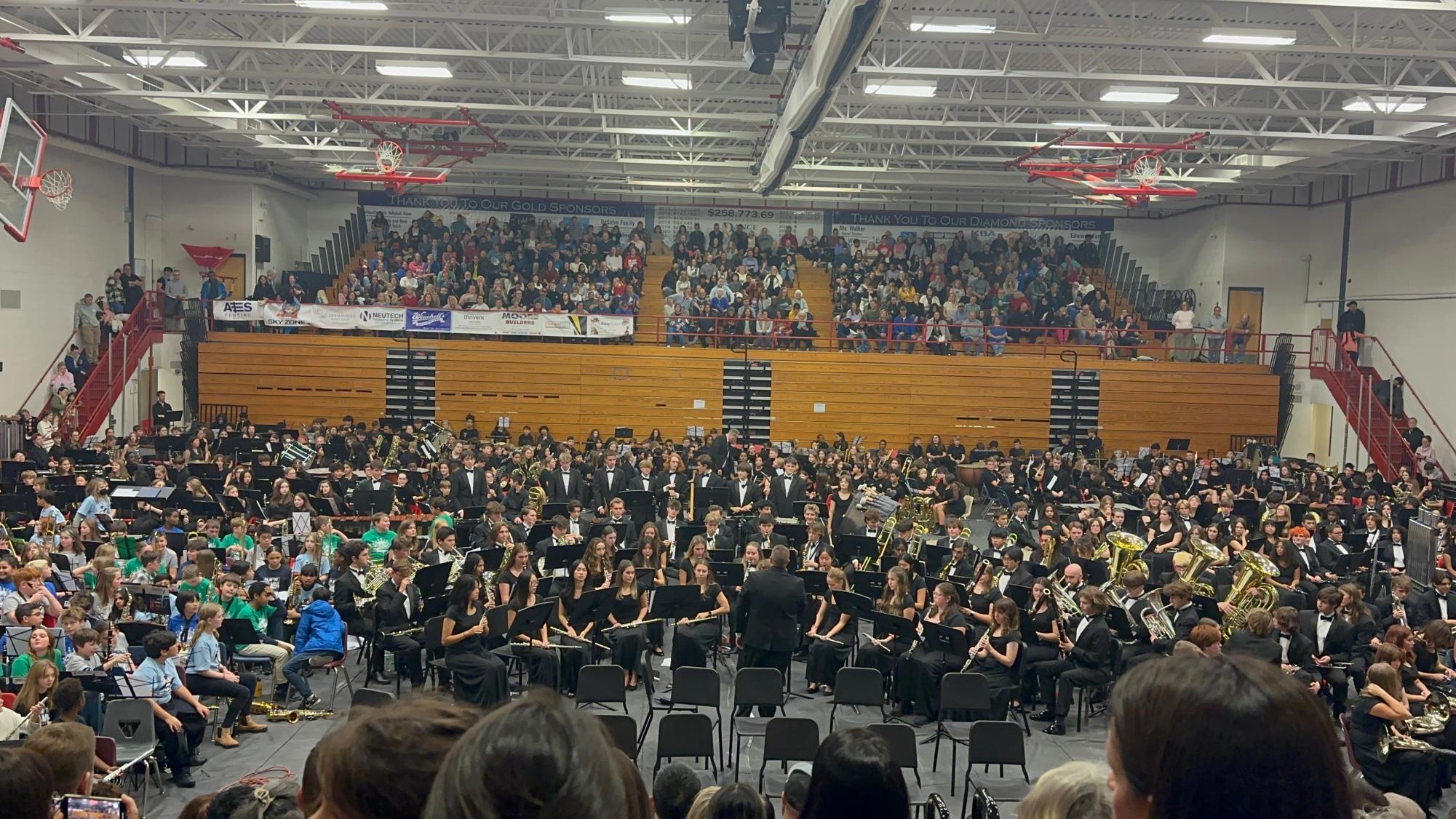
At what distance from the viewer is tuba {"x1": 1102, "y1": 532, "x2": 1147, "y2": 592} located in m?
15.0

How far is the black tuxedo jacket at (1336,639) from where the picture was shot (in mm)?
12250

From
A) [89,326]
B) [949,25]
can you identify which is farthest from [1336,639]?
[89,326]

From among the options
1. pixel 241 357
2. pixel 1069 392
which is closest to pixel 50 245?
pixel 241 357

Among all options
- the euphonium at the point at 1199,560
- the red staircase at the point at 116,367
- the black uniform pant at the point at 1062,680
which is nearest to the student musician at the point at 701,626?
the black uniform pant at the point at 1062,680

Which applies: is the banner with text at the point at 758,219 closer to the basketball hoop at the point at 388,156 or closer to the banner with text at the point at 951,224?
the banner with text at the point at 951,224

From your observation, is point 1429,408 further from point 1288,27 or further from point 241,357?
point 241,357

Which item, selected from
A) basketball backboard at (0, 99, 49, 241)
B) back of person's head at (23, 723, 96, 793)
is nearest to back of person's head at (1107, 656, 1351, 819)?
back of person's head at (23, 723, 96, 793)

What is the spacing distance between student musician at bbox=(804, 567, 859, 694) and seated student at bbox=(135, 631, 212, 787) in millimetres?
6710

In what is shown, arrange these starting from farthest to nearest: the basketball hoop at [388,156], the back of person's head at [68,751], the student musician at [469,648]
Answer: the basketball hoop at [388,156] < the student musician at [469,648] < the back of person's head at [68,751]

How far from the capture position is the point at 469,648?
1161 centimetres

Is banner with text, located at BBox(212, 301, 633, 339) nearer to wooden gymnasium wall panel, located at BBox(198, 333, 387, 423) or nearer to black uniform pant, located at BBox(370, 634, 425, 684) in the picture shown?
wooden gymnasium wall panel, located at BBox(198, 333, 387, 423)

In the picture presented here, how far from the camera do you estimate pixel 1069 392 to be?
30359 millimetres

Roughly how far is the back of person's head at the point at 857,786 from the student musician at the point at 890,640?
9794 millimetres

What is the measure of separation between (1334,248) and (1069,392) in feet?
33.0
